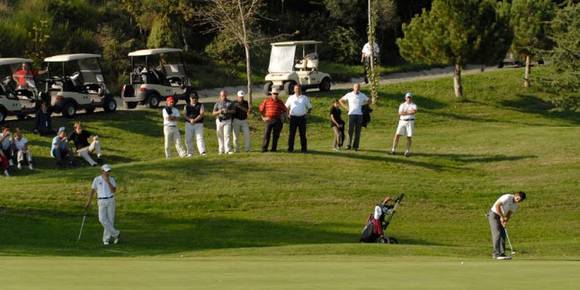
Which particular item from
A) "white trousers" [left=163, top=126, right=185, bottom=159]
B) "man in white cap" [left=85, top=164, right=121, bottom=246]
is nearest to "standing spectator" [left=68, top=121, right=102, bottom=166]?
"white trousers" [left=163, top=126, right=185, bottom=159]

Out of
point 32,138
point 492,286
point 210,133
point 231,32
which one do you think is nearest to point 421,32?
point 231,32

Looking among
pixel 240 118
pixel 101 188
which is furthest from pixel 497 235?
pixel 240 118

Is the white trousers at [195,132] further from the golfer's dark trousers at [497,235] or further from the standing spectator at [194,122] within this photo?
the golfer's dark trousers at [497,235]

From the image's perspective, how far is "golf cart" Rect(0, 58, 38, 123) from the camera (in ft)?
116

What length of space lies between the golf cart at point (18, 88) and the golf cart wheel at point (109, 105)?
121 inches

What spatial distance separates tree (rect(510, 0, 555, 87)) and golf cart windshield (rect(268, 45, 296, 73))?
1113cm

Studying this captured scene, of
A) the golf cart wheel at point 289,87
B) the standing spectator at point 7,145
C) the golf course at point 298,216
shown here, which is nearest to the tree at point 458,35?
the golf cart wheel at point 289,87

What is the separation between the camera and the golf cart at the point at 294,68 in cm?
4338

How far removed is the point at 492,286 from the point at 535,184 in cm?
1659

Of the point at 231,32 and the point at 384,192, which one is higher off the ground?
the point at 231,32

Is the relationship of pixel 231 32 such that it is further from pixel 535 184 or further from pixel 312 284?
pixel 312 284

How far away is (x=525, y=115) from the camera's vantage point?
4525 cm

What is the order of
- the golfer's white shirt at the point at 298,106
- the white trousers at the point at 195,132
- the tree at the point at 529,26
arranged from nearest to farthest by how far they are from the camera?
the golfer's white shirt at the point at 298,106 → the white trousers at the point at 195,132 → the tree at the point at 529,26

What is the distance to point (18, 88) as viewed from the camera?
36.1 metres
